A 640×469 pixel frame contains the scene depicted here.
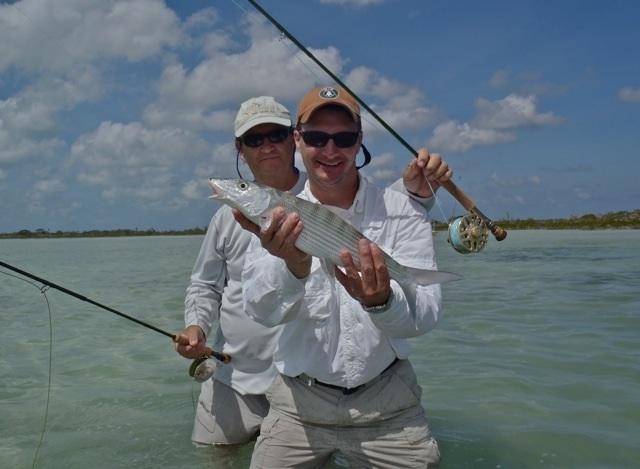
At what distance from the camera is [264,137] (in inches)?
176

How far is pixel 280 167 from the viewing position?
179 inches

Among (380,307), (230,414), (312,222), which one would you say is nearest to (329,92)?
(312,222)

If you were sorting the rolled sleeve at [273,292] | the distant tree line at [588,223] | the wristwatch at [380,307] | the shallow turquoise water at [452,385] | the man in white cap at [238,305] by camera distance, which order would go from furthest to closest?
the distant tree line at [588,223] < the shallow turquoise water at [452,385] < the man in white cap at [238,305] < the rolled sleeve at [273,292] < the wristwatch at [380,307]

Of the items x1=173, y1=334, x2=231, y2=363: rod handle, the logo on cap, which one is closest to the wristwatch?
the logo on cap

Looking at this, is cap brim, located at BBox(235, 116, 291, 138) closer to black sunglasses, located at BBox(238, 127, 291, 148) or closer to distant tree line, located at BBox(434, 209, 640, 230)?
black sunglasses, located at BBox(238, 127, 291, 148)

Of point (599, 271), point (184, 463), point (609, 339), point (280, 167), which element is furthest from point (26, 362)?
point (599, 271)

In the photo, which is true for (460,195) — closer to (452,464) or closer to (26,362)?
(452,464)

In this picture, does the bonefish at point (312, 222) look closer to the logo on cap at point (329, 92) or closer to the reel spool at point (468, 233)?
the logo on cap at point (329, 92)

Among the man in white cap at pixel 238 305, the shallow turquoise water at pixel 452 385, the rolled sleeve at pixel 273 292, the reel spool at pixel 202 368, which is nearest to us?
the rolled sleeve at pixel 273 292

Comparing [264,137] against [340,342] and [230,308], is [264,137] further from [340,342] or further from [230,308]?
[340,342]

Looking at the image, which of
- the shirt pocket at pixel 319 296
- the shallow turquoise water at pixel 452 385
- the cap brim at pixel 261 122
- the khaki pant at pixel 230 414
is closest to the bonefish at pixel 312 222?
the shirt pocket at pixel 319 296

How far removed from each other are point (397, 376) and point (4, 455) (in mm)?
4011

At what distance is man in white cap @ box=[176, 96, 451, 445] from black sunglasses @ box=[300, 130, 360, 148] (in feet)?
3.62

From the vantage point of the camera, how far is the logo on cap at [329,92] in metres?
3.35
